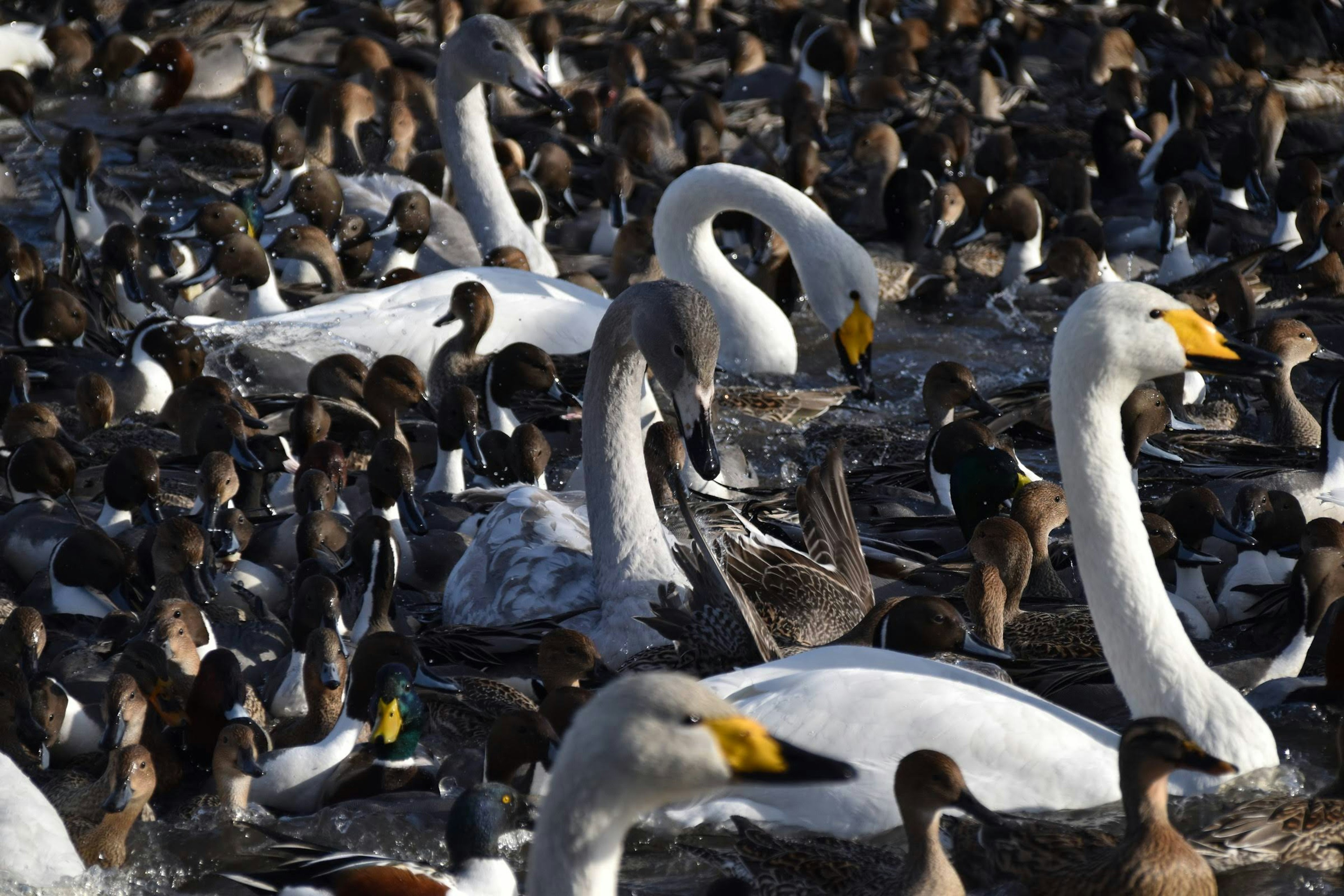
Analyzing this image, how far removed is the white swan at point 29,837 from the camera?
523cm

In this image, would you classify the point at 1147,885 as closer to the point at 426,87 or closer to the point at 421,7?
the point at 426,87

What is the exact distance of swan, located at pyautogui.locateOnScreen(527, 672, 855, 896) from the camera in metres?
3.41

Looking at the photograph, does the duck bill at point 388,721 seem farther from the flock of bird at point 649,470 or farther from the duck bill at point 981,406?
the duck bill at point 981,406

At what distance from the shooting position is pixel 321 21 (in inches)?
678

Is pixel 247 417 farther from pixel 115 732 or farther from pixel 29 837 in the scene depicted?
pixel 29 837

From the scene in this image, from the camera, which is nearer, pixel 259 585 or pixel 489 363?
pixel 259 585

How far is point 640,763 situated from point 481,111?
8.82 m

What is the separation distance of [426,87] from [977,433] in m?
8.51

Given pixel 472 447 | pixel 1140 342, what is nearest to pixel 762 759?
pixel 1140 342

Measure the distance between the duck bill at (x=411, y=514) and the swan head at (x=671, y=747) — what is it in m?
4.78

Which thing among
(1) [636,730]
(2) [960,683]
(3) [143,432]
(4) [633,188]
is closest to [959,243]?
(4) [633,188]

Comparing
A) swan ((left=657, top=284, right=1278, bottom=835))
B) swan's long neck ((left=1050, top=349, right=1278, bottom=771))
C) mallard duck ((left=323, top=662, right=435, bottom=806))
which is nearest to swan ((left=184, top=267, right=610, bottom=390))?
mallard duck ((left=323, top=662, right=435, bottom=806))

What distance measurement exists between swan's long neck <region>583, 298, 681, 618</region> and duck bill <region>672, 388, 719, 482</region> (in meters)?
0.16

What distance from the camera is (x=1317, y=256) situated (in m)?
11.5
